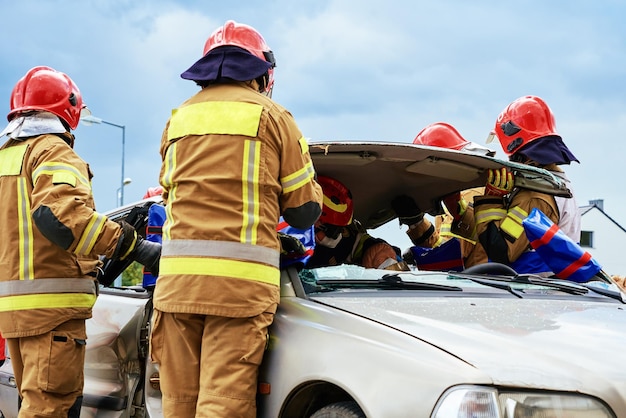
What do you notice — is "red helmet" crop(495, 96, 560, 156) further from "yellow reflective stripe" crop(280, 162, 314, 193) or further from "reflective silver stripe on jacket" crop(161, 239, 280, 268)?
"reflective silver stripe on jacket" crop(161, 239, 280, 268)

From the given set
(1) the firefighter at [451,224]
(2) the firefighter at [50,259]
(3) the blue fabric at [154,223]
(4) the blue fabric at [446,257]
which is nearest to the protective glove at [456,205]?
(1) the firefighter at [451,224]

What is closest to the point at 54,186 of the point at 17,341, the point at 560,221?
the point at 17,341

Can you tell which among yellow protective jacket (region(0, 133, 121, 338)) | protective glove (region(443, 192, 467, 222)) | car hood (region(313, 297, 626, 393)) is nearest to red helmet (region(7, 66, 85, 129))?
yellow protective jacket (region(0, 133, 121, 338))

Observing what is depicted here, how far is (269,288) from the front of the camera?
2.77m

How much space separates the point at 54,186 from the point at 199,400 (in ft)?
4.58

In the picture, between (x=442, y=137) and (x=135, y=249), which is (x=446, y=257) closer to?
(x=442, y=137)

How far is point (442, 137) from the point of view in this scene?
5.64m

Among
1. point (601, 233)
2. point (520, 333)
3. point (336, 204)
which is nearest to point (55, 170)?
point (336, 204)

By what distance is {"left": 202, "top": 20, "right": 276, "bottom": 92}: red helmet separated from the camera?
314 cm

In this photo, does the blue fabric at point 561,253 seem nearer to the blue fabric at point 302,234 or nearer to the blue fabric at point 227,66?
the blue fabric at point 302,234

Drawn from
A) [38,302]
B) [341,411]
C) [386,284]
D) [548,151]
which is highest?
[548,151]

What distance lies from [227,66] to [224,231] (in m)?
0.73

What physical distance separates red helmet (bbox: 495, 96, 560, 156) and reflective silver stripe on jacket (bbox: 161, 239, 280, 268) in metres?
2.56

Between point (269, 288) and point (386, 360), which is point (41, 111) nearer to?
point (269, 288)
